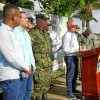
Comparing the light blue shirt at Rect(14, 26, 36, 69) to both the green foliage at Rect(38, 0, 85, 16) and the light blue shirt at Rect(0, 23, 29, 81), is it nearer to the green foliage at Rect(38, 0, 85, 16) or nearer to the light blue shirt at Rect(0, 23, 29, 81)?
the light blue shirt at Rect(0, 23, 29, 81)

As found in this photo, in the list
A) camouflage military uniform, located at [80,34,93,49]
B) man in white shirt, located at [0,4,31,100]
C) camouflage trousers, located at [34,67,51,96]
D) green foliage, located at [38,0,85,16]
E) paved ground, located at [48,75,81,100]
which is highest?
green foliage, located at [38,0,85,16]

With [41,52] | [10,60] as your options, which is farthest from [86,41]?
[10,60]

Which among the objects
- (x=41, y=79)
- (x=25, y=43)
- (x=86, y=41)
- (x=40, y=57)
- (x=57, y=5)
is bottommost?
(x=41, y=79)

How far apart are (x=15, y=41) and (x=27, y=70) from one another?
14.9 inches

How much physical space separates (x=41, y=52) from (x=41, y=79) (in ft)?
1.79

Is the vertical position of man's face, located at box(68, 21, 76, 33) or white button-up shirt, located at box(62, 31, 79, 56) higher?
man's face, located at box(68, 21, 76, 33)

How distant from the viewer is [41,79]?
3.95 m

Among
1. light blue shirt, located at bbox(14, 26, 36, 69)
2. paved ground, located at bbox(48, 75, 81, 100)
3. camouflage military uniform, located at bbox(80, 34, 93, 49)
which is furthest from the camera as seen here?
camouflage military uniform, located at bbox(80, 34, 93, 49)

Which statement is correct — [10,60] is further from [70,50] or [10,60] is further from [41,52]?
[70,50]

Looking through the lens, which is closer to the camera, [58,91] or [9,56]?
[9,56]

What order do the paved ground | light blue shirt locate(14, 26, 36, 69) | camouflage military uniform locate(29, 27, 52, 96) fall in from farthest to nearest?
1. the paved ground
2. camouflage military uniform locate(29, 27, 52, 96)
3. light blue shirt locate(14, 26, 36, 69)

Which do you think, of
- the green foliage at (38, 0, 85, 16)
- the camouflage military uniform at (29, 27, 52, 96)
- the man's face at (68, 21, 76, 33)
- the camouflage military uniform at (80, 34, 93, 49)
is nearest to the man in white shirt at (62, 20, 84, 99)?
the man's face at (68, 21, 76, 33)

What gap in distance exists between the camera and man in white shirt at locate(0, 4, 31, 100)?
82.3 inches

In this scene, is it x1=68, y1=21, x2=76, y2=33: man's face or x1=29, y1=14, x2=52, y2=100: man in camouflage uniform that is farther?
x1=68, y1=21, x2=76, y2=33: man's face
